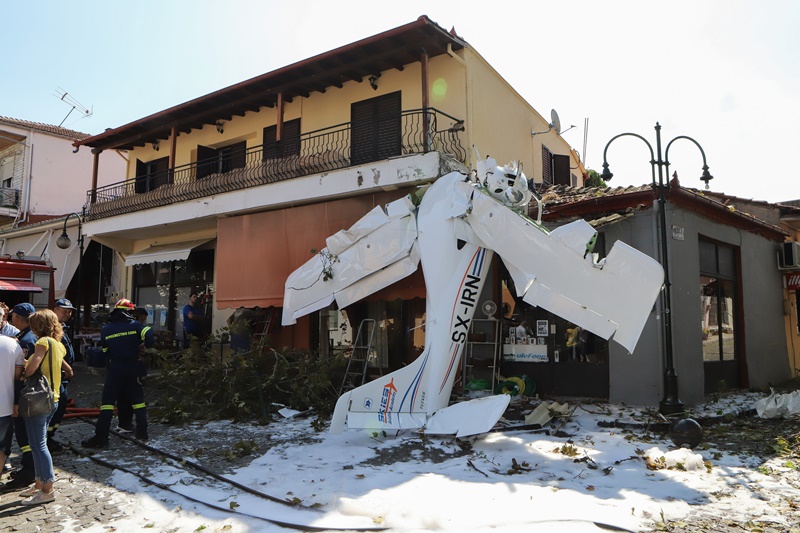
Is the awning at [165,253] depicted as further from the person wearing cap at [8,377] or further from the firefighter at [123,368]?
the person wearing cap at [8,377]

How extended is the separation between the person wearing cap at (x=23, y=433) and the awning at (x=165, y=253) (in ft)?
29.1

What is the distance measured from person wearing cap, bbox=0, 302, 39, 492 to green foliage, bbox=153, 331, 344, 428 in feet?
9.41

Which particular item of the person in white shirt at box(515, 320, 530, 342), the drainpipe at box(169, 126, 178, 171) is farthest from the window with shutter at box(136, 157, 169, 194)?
the person in white shirt at box(515, 320, 530, 342)

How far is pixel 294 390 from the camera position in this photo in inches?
362

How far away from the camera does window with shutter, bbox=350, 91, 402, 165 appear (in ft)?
41.4

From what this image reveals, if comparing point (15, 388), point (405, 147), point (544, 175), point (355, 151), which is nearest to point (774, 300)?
point (544, 175)

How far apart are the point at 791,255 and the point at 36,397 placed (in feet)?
48.6

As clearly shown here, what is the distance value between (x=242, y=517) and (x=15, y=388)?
235 centimetres

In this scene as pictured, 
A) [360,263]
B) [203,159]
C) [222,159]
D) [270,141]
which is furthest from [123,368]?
[203,159]

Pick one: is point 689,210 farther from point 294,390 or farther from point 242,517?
point 242,517

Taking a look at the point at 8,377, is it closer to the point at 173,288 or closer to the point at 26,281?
the point at 173,288

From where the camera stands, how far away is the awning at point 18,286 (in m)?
14.9

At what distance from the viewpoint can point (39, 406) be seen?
5.03 meters

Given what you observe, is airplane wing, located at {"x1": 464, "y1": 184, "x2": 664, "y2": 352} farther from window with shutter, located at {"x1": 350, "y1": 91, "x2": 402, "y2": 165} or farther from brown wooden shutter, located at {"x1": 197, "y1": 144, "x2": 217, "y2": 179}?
brown wooden shutter, located at {"x1": 197, "y1": 144, "x2": 217, "y2": 179}
